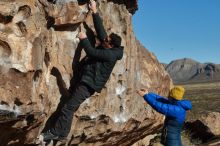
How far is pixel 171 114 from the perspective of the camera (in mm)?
11148

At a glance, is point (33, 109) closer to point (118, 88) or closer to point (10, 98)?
point (10, 98)

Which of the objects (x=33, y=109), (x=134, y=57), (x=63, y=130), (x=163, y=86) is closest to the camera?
(x=33, y=109)

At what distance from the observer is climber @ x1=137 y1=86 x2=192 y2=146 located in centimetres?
1111

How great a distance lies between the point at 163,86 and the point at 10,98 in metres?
8.67

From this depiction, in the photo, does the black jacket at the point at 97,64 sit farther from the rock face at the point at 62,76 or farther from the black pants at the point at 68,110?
the rock face at the point at 62,76

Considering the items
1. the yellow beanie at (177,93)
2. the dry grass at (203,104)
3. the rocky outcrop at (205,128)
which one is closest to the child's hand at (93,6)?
the yellow beanie at (177,93)

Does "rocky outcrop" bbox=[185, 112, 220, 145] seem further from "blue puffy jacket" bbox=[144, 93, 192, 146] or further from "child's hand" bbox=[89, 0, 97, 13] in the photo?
"child's hand" bbox=[89, 0, 97, 13]

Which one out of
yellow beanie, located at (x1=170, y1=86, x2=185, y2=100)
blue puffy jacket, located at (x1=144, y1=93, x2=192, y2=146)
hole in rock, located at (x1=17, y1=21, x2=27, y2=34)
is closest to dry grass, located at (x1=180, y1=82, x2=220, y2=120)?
blue puffy jacket, located at (x1=144, y1=93, x2=192, y2=146)

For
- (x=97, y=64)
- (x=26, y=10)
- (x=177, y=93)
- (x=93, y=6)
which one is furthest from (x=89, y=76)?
(x=26, y=10)

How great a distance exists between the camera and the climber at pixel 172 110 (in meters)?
11.1

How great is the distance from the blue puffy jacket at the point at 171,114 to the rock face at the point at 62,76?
2265 mm

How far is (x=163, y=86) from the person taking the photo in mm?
17062

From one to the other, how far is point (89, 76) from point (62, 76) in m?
0.89

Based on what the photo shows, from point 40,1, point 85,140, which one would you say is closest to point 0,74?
point 40,1
